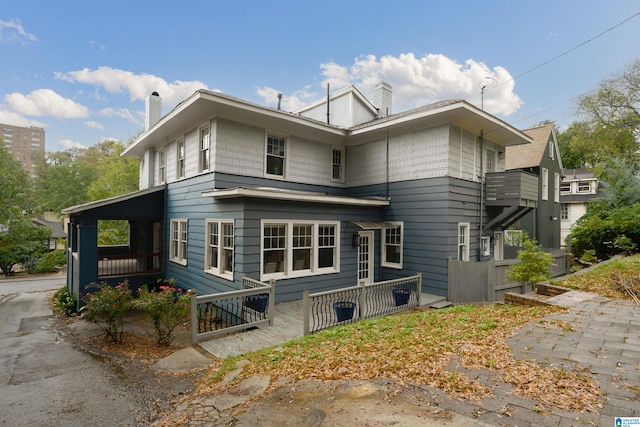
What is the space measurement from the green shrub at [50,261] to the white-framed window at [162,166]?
→ 20540mm

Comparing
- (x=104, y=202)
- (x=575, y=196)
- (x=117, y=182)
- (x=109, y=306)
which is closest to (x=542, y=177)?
(x=575, y=196)

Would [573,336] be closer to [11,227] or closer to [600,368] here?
[600,368]

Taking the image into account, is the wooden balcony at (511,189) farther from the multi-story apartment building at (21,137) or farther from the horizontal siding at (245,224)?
the multi-story apartment building at (21,137)

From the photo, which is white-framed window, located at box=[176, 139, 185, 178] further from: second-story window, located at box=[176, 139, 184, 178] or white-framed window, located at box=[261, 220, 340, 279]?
white-framed window, located at box=[261, 220, 340, 279]

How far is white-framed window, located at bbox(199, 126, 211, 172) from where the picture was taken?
34.4 ft

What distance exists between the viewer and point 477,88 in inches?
521

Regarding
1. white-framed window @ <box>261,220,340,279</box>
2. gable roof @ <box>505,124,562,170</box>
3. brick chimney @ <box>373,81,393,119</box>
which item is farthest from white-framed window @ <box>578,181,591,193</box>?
white-framed window @ <box>261,220,340,279</box>

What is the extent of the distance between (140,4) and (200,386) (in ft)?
57.6

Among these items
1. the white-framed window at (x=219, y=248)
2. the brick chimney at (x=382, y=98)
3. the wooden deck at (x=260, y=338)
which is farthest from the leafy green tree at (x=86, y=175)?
the wooden deck at (x=260, y=338)

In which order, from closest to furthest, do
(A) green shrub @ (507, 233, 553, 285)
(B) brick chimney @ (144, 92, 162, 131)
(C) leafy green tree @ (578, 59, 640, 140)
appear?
(A) green shrub @ (507, 233, 553, 285), (B) brick chimney @ (144, 92, 162, 131), (C) leafy green tree @ (578, 59, 640, 140)

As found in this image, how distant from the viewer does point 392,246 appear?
11.8 m

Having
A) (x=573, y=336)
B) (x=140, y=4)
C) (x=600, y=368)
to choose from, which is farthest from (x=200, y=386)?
(x=140, y=4)

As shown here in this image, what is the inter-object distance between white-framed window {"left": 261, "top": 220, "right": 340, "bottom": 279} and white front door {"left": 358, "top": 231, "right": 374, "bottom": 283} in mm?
1347

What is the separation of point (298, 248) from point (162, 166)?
847cm
